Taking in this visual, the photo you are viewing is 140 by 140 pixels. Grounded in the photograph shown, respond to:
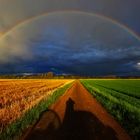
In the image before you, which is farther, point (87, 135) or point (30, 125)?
point (30, 125)

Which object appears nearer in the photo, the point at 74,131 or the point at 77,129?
the point at 74,131

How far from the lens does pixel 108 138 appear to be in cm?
823

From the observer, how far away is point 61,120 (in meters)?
11.4

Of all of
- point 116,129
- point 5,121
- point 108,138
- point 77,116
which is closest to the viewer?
point 108,138

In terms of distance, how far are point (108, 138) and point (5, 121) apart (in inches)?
200

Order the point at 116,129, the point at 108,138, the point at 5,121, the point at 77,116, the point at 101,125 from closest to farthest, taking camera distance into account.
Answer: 1. the point at 108,138
2. the point at 116,129
3. the point at 101,125
4. the point at 5,121
5. the point at 77,116

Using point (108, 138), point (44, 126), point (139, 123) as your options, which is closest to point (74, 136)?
point (108, 138)

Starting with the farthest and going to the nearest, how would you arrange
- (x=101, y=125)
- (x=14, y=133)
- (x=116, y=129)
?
1. (x=101, y=125)
2. (x=116, y=129)
3. (x=14, y=133)

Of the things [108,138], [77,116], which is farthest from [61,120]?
[108,138]

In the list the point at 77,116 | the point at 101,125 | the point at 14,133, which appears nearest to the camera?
the point at 14,133

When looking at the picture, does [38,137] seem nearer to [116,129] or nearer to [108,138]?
[108,138]

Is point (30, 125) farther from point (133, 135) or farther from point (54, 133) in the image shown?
point (133, 135)

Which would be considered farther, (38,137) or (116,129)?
(116,129)

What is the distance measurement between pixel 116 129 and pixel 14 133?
3.96 m
